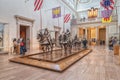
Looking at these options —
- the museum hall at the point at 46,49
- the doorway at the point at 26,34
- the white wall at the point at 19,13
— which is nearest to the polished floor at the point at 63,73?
the museum hall at the point at 46,49

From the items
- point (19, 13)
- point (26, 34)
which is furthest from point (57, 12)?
point (26, 34)

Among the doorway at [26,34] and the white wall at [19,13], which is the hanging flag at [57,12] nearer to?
the white wall at [19,13]

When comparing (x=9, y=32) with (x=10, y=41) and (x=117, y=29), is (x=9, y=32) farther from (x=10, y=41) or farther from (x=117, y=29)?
(x=117, y=29)

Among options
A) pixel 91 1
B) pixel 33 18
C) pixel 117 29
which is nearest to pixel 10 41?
pixel 33 18

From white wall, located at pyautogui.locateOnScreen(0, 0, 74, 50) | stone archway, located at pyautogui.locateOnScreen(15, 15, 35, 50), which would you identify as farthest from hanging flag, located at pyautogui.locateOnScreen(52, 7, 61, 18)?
stone archway, located at pyautogui.locateOnScreen(15, 15, 35, 50)

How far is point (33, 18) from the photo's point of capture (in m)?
11.5

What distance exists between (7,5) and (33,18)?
3.21 metres

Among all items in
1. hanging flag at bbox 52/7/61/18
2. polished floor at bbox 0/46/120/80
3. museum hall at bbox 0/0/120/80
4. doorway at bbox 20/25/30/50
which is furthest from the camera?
hanging flag at bbox 52/7/61/18

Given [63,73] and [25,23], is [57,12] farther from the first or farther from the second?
[63,73]

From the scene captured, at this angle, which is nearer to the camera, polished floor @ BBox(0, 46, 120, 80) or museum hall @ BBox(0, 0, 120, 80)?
polished floor @ BBox(0, 46, 120, 80)

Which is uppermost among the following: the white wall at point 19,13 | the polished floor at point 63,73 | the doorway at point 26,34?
the white wall at point 19,13

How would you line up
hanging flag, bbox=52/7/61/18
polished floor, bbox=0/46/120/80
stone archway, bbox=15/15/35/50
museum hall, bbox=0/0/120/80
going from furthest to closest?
hanging flag, bbox=52/7/61/18 → stone archway, bbox=15/15/35/50 → museum hall, bbox=0/0/120/80 → polished floor, bbox=0/46/120/80

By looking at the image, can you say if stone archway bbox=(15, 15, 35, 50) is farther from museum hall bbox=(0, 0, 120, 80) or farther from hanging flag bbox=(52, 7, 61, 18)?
hanging flag bbox=(52, 7, 61, 18)

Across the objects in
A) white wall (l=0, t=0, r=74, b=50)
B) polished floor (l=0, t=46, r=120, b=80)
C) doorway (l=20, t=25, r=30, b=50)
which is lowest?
polished floor (l=0, t=46, r=120, b=80)
